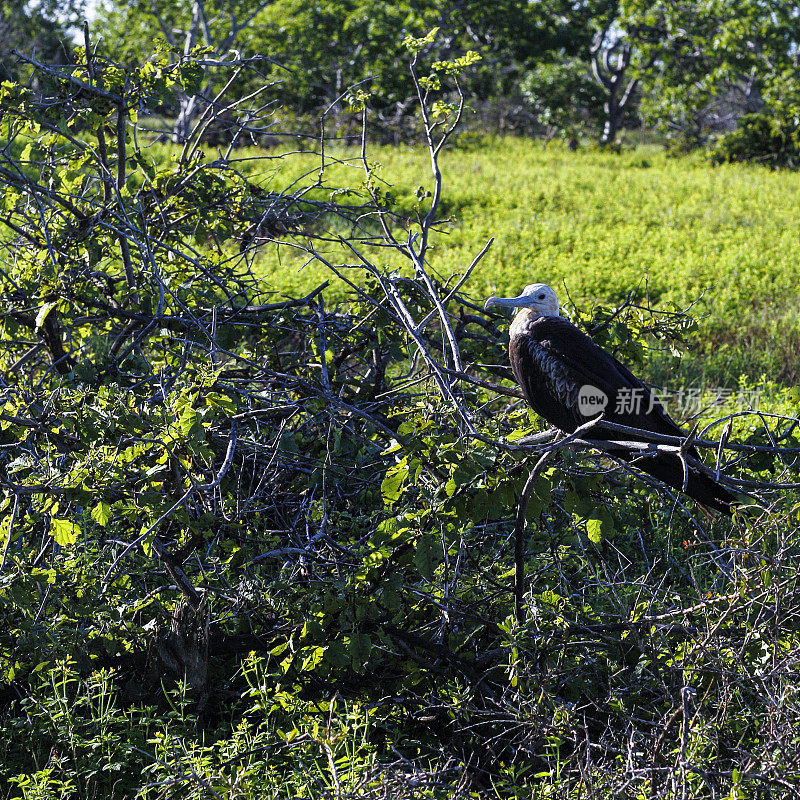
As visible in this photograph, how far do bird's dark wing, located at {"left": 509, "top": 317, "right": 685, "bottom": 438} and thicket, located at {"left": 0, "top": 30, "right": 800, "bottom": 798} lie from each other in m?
0.10

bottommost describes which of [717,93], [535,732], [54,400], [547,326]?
[535,732]

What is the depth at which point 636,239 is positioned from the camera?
709cm

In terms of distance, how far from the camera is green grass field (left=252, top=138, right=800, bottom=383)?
17.5 feet

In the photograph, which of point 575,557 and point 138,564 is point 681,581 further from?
point 138,564

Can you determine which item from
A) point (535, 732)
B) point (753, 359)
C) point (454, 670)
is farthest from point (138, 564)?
point (753, 359)

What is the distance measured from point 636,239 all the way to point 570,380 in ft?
16.9

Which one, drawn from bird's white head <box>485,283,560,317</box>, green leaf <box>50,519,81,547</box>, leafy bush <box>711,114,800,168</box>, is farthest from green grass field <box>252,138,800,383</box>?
green leaf <box>50,519,81,547</box>

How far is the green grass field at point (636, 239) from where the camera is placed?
17.5ft

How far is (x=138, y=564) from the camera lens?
2660 mm

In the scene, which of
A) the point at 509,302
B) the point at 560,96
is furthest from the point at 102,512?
the point at 560,96

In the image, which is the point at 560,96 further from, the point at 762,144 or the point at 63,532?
the point at 63,532

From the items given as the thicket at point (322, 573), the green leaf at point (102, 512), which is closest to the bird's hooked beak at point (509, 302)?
the thicket at point (322, 573)

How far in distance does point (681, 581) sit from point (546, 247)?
4197mm

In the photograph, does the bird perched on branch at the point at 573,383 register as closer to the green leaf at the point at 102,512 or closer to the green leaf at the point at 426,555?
the green leaf at the point at 426,555
